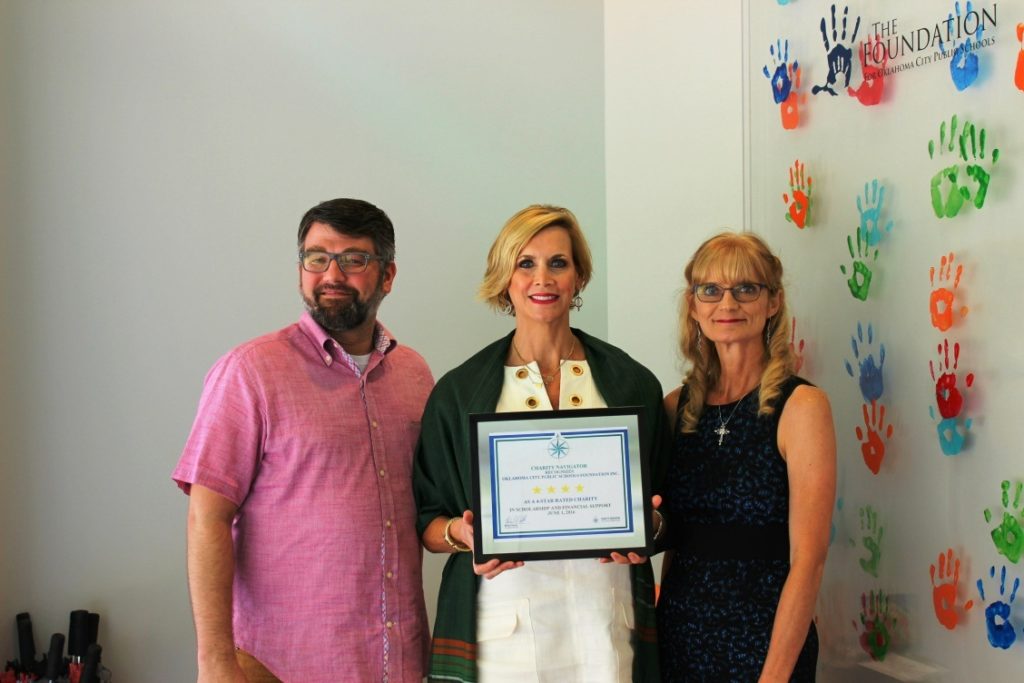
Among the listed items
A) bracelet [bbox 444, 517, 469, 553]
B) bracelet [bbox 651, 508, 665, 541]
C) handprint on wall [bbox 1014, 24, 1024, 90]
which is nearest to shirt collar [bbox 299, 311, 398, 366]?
bracelet [bbox 444, 517, 469, 553]

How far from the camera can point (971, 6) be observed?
7.61ft

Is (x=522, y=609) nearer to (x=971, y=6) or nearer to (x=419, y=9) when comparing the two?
(x=971, y=6)

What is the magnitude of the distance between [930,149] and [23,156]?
2345 mm

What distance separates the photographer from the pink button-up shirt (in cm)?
222

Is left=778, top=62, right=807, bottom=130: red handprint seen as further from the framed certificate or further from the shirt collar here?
the shirt collar

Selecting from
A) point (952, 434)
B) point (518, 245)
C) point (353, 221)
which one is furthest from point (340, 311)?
point (952, 434)

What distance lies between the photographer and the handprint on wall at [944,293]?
2365 millimetres

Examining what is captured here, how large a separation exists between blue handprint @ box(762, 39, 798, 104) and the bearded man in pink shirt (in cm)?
127

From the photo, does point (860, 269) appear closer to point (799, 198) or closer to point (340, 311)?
point (799, 198)

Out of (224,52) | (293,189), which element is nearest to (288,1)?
(224,52)

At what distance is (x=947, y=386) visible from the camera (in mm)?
2379

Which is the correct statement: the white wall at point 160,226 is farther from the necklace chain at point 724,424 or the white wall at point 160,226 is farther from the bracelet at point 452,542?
the necklace chain at point 724,424

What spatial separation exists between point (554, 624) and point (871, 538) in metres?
0.95

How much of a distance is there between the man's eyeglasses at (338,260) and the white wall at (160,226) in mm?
858
